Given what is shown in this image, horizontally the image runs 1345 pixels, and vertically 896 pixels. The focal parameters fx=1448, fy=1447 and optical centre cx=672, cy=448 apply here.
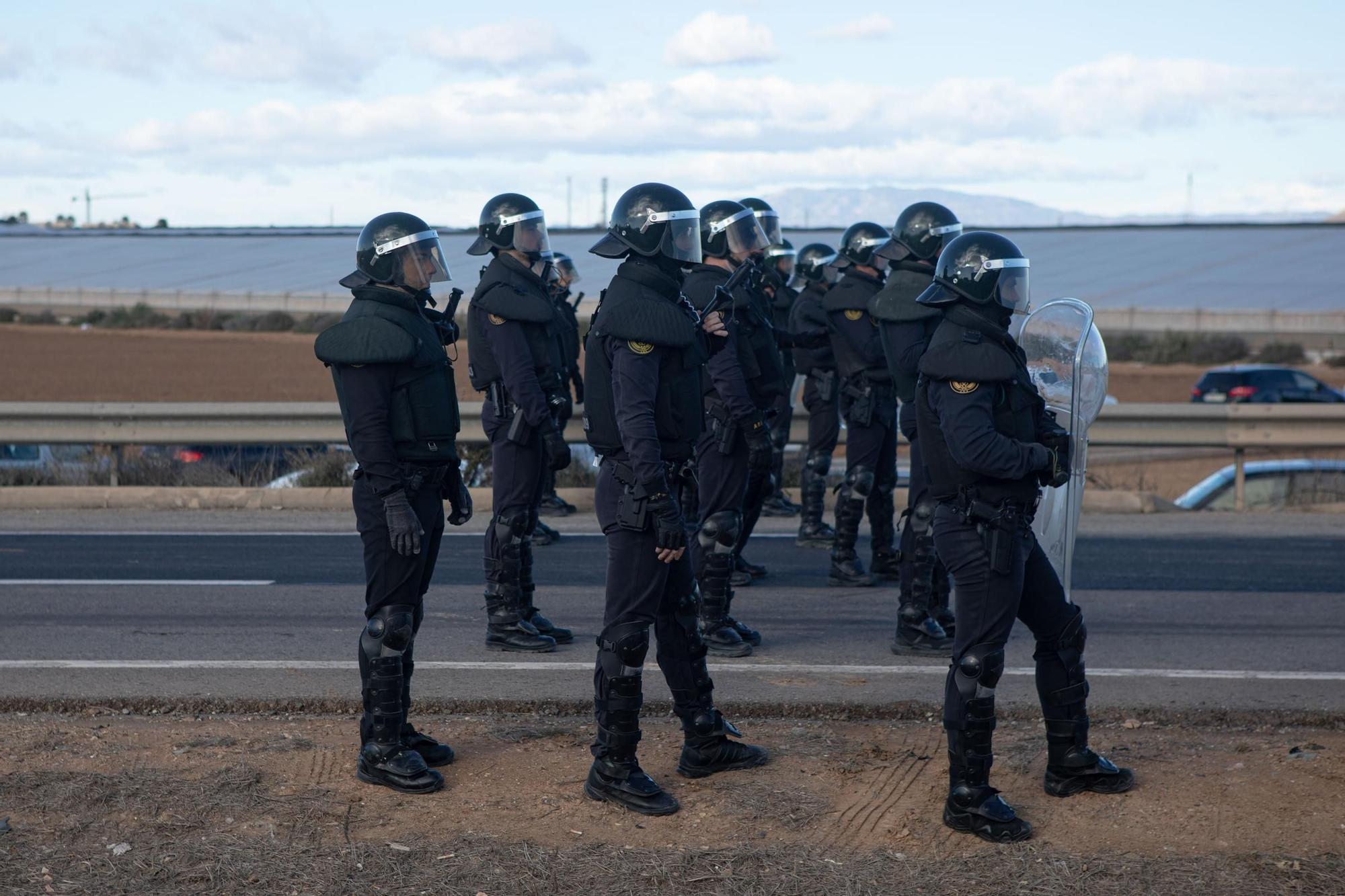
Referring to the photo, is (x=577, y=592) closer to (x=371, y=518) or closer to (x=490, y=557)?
(x=490, y=557)

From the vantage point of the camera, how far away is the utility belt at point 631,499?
510cm

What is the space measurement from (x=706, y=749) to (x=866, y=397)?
3.68m

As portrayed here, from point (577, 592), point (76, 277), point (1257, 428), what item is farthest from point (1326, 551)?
point (76, 277)

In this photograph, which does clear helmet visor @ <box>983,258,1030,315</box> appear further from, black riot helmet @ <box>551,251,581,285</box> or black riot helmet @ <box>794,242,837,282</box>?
black riot helmet @ <box>551,251,581,285</box>

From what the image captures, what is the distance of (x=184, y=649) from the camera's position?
7.56 m

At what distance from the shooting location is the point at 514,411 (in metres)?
7.51

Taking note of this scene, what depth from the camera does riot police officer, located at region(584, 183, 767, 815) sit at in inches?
201

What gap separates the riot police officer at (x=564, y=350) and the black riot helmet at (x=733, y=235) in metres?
0.90

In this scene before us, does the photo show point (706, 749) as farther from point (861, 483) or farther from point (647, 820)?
point (861, 483)

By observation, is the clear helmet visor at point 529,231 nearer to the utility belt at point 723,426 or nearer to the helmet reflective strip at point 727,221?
the helmet reflective strip at point 727,221

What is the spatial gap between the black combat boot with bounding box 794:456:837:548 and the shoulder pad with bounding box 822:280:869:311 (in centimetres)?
194

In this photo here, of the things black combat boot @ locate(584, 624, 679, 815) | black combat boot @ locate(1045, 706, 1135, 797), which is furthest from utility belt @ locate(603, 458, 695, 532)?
black combat boot @ locate(1045, 706, 1135, 797)

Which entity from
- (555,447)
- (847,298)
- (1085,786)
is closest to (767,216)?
(847,298)

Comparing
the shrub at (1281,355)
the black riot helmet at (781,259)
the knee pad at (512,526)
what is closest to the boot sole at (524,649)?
the knee pad at (512,526)
